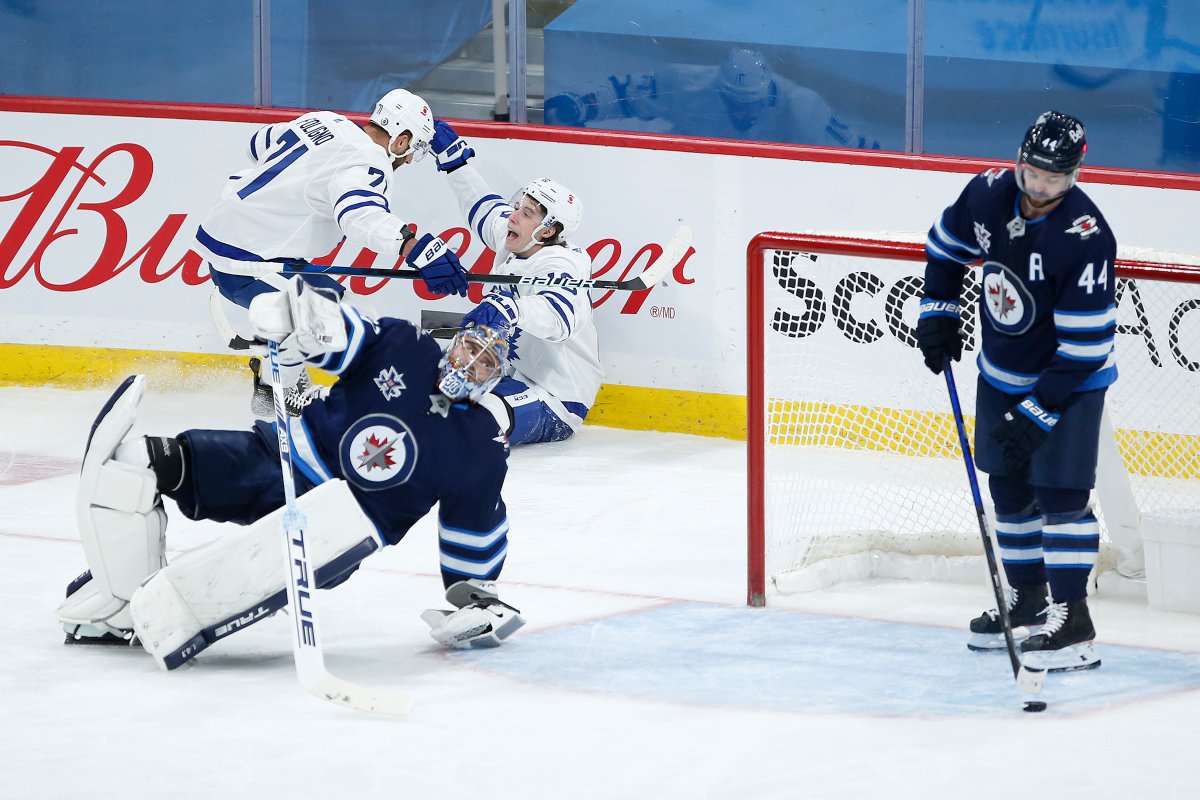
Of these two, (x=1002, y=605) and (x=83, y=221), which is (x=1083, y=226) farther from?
A: (x=83, y=221)

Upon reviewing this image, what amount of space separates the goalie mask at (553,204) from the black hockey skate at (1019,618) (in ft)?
7.90

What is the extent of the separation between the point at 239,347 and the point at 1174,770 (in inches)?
82.3

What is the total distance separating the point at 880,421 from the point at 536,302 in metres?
1.28

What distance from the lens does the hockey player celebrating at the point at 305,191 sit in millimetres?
5234

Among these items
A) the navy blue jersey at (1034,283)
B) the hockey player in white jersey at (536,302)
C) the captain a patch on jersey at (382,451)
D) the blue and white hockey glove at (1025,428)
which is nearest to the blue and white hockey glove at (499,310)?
the hockey player in white jersey at (536,302)

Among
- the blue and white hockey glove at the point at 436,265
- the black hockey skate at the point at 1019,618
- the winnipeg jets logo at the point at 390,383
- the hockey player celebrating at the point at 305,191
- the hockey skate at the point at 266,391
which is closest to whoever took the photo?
the winnipeg jets logo at the point at 390,383

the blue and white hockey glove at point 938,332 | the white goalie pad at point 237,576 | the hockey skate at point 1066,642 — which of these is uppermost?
the blue and white hockey glove at point 938,332

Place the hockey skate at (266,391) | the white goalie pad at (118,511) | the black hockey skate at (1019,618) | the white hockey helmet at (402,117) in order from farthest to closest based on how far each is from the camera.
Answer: the white hockey helmet at (402,117) < the hockey skate at (266,391) < the black hockey skate at (1019,618) < the white goalie pad at (118,511)

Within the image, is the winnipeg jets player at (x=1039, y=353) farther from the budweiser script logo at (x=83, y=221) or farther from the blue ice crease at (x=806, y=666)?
the budweiser script logo at (x=83, y=221)

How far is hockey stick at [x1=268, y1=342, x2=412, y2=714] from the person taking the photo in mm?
3260

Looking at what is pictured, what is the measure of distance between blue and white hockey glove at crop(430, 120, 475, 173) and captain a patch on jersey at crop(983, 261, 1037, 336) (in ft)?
9.07

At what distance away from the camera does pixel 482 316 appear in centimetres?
555

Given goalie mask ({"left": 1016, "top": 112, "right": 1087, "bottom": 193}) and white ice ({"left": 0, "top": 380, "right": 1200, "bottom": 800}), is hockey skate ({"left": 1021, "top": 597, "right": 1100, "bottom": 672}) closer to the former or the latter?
white ice ({"left": 0, "top": 380, "right": 1200, "bottom": 800})

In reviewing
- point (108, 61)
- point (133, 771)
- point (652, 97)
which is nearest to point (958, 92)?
point (652, 97)
